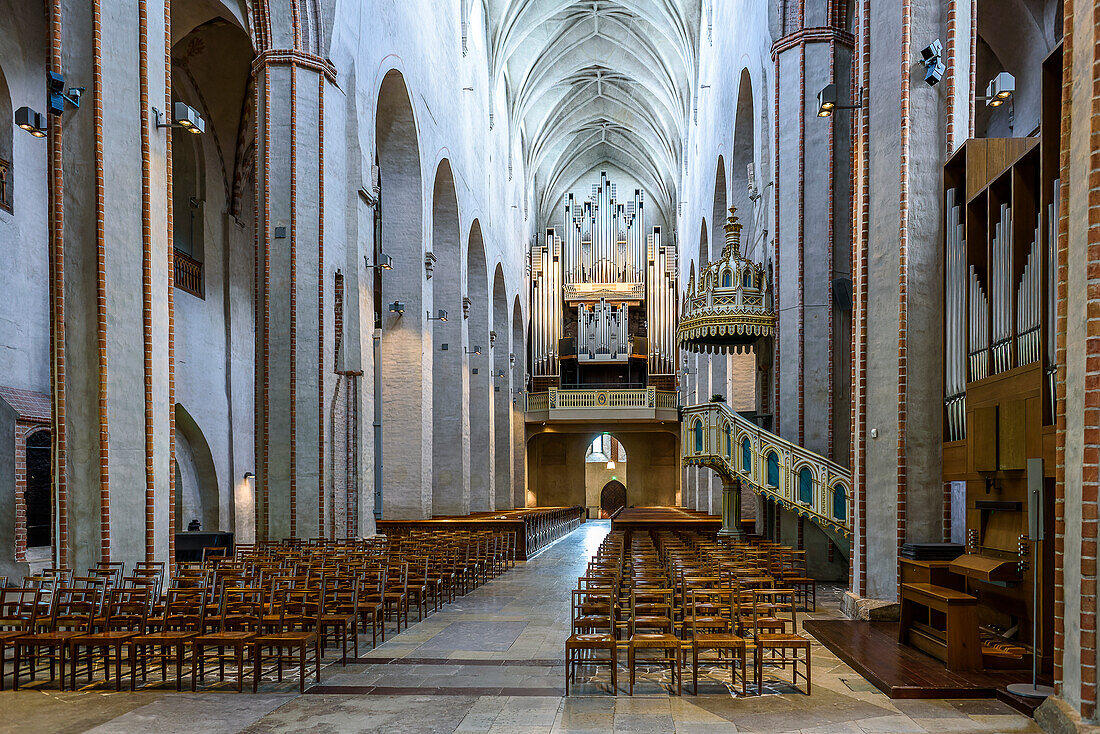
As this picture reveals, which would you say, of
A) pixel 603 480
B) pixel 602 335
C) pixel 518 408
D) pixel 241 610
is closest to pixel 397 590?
pixel 241 610

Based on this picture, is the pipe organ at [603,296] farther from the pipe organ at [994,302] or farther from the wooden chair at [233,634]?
the wooden chair at [233,634]

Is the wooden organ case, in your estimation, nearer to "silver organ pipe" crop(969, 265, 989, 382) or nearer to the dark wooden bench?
"silver organ pipe" crop(969, 265, 989, 382)

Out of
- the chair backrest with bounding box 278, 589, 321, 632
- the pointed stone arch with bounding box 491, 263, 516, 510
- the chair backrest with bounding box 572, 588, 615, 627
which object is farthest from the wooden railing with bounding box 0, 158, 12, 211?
the pointed stone arch with bounding box 491, 263, 516, 510

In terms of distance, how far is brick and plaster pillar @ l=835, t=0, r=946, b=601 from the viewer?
9.12 meters

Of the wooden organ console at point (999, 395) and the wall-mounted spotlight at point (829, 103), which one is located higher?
the wall-mounted spotlight at point (829, 103)

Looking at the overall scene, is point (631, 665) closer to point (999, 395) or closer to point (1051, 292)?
point (999, 395)

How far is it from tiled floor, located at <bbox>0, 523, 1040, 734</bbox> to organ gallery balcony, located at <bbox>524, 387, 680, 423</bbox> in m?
26.3

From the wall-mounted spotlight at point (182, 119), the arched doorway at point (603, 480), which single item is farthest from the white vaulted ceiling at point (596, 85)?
the wall-mounted spotlight at point (182, 119)

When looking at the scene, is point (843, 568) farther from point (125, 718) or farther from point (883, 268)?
point (125, 718)

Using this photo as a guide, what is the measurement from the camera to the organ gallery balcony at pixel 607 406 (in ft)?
112

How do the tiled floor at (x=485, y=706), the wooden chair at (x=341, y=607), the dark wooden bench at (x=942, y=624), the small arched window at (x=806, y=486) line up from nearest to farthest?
the tiled floor at (x=485, y=706) → the dark wooden bench at (x=942, y=624) → the wooden chair at (x=341, y=607) → the small arched window at (x=806, y=486)

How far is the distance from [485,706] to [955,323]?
5.79 metres

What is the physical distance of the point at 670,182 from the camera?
42000 millimetres

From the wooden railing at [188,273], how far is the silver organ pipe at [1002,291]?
15.1 m
